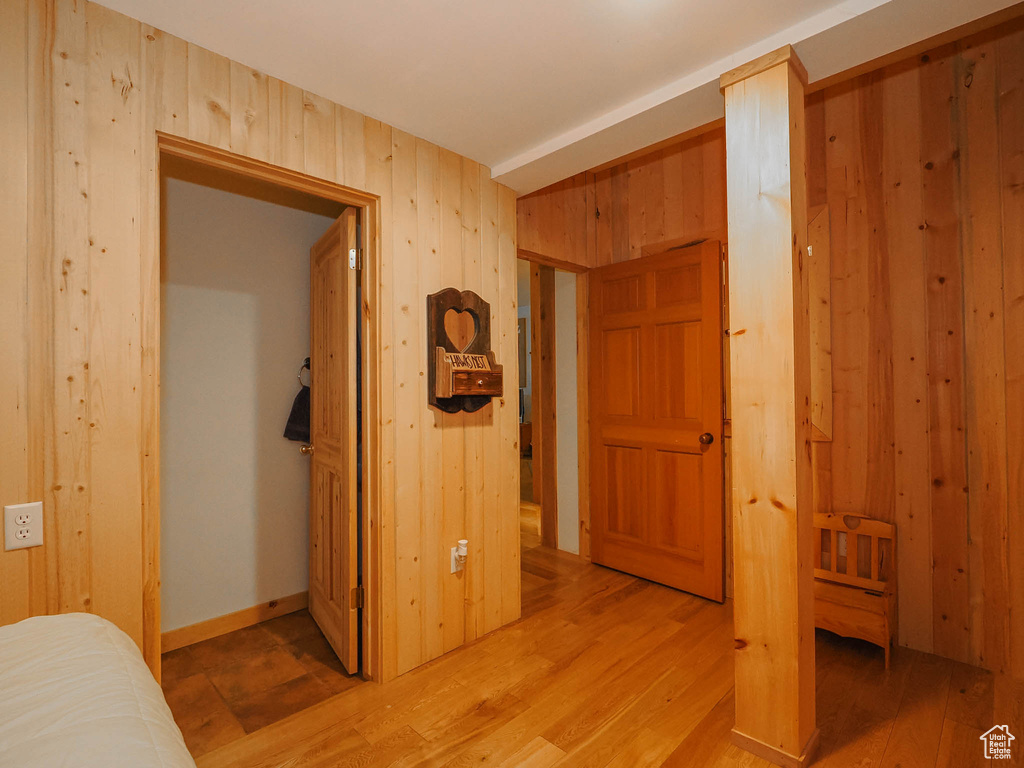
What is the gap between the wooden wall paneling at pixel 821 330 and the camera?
266cm

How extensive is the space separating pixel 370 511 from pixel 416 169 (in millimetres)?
1572

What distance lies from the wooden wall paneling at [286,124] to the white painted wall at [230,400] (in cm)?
106

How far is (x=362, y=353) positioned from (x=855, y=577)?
2.54m

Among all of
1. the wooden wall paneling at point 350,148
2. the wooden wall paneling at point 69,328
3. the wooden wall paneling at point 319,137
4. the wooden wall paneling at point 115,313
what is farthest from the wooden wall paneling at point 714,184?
the wooden wall paneling at point 69,328

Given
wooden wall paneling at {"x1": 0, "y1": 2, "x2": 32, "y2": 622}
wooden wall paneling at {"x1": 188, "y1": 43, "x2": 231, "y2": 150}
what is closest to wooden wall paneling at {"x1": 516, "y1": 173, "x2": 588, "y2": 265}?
wooden wall paneling at {"x1": 188, "y1": 43, "x2": 231, "y2": 150}

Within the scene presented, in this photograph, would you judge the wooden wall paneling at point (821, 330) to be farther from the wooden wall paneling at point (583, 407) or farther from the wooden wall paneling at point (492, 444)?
the wooden wall paneling at point (492, 444)

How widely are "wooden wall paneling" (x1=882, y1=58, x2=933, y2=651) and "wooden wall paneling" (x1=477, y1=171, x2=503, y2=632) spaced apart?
193cm

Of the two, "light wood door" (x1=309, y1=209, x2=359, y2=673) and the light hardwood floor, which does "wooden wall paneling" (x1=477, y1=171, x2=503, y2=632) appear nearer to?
the light hardwood floor

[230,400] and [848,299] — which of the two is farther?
[230,400]

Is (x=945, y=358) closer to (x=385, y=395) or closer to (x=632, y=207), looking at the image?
(x=632, y=207)

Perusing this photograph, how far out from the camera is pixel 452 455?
249cm

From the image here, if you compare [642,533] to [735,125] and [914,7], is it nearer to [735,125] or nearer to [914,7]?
[735,125]

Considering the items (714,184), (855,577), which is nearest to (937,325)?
(855,577)

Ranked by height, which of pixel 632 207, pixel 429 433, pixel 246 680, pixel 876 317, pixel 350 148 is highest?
pixel 632 207
